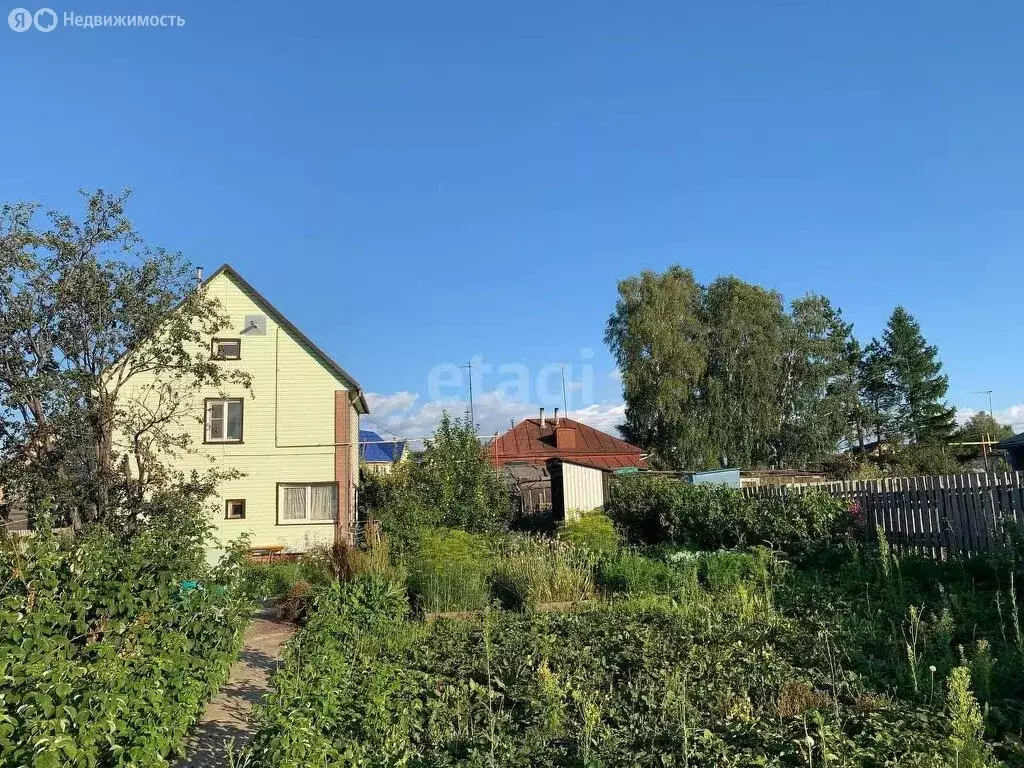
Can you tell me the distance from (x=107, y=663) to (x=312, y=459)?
1567 centimetres

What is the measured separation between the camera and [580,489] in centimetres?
1664

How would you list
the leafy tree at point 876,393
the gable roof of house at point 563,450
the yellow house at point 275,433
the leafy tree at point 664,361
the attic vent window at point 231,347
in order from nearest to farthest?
the yellow house at point 275,433 < the attic vent window at point 231,347 < the leafy tree at point 664,361 < the gable roof of house at point 563,450 < the leafy tree at point 876,393

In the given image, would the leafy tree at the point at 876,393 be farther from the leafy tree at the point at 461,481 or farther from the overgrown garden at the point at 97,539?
the overgrown garden at the point at 97,539

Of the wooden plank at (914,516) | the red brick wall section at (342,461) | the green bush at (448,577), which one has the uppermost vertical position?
the red brick wall section at (342,461)

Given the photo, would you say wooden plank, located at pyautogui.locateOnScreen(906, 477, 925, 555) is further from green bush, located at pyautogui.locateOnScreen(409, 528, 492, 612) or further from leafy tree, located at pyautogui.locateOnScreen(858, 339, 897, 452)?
leafy tree, located at pyautogui.locateOnScreen(858, 339, 897, 452)

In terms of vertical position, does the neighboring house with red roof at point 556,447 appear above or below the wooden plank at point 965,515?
above

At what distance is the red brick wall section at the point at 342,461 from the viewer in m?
18.9

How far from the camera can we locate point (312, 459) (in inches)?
750

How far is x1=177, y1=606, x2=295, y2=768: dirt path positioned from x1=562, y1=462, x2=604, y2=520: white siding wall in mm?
8721

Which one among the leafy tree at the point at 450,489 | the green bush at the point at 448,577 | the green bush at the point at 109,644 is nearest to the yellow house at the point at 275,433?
the leafy tree at the point at 450,489

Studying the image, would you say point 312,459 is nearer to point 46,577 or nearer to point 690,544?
point 690,544

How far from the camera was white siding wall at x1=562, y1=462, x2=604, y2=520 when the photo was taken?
639 inches

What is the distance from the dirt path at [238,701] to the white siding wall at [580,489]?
8.72 m

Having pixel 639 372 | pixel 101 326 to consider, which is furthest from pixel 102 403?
pixel 639 372
